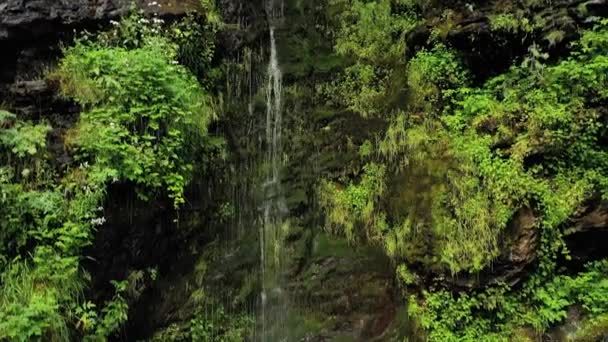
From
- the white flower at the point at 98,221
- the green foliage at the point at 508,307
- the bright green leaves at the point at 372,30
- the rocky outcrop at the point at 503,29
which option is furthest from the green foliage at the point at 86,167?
the rocky outcrop at the point at 503,29

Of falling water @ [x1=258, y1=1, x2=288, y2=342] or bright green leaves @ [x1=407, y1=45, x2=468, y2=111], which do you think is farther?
bright green leaves @ [x1=407, y1=45, x2=468, y2=111]

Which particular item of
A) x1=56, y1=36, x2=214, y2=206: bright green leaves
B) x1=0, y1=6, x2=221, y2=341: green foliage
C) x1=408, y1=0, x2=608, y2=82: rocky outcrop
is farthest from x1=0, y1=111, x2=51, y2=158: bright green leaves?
x1=408, y1=0, x2=608, y2=82: rocky outcrop

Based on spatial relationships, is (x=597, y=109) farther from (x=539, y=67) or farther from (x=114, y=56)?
(x=114, y=56)

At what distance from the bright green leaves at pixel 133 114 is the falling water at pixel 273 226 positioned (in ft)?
4.68

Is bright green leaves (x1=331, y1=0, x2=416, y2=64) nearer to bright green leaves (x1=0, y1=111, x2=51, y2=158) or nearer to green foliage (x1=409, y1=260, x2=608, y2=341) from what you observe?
green foliage (x1=409, y1=260, x2=608, y2=341)

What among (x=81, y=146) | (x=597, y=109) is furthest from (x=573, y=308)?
(x=81, y=146)

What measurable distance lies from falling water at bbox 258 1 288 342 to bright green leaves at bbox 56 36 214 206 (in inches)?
56.2

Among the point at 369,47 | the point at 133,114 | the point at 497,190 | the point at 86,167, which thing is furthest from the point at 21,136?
the point at 497,190

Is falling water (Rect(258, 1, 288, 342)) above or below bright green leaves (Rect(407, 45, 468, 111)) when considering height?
below

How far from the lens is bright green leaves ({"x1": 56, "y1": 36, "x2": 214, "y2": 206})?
5.71 metres

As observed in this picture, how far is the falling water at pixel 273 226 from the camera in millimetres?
6820

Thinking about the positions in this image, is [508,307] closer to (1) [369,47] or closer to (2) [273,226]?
(2) [273,226]

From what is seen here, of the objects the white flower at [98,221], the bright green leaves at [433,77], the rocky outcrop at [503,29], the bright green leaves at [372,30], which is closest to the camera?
the white flower at [98,221]

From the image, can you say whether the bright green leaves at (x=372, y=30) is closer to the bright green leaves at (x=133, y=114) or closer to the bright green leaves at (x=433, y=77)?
the bright green leaves at (x=433, y=77)
